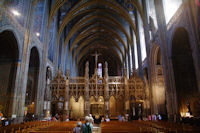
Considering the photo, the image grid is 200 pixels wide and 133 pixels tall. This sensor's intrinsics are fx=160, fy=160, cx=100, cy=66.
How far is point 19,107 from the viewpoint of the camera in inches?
543

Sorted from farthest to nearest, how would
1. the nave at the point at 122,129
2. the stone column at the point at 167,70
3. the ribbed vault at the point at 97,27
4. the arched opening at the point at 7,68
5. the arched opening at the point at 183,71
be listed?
the ribbed vault at the point at 97,27, the arched opening at the point at 183,71, the arched opening at the point at 7,68, the stone column at the point at 167,70, the nave at the point at 122,129

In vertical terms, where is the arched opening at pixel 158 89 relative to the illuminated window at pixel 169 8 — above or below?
below

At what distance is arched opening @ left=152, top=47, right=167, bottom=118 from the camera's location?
662 inches

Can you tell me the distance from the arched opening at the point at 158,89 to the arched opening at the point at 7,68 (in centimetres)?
1384

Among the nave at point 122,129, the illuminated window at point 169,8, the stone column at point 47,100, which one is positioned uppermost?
the illuminated window at point 169,8

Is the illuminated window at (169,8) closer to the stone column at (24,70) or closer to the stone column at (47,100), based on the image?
the stone column at (24,70)

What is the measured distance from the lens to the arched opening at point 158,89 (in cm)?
1682

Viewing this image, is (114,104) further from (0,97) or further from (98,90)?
(0,97)

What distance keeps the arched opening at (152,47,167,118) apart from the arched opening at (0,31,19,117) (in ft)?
45.4

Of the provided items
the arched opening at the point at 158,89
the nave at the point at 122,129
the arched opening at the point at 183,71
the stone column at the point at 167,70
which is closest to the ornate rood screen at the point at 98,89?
the arched opening at the point at 158,89

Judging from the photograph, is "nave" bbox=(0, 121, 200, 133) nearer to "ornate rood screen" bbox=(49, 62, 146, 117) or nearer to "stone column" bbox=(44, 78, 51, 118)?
"stone column" bbox=(44, 78, 51, 118)

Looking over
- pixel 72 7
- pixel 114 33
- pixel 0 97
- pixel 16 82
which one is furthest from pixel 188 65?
pixel 114 33

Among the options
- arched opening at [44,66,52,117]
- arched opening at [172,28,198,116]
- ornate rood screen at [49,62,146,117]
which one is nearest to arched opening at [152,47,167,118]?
ornate rood screen at [49,62,146,117]

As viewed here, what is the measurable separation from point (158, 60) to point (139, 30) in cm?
752
